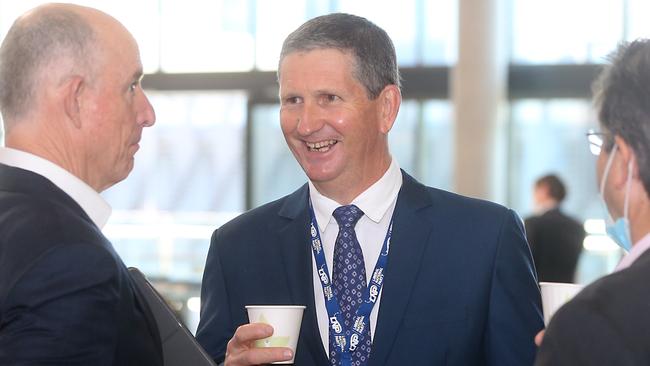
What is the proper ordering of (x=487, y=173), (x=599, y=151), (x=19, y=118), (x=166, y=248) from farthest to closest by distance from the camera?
1. (x=166, y=248)
2. (x=487, y=173)
3. (x=19, y=118)
4. (x=599, y=151)

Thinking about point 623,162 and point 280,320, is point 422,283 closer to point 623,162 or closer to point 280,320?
point 280,320

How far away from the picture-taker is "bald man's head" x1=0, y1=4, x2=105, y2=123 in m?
2.06

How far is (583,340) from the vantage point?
1692 mm

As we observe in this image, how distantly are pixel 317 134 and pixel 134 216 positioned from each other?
999 centimetres

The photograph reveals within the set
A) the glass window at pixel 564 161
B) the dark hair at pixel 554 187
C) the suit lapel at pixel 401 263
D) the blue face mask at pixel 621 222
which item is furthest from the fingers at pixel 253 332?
the glass window at pixel 564 161

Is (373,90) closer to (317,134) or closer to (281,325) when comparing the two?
(317,134)

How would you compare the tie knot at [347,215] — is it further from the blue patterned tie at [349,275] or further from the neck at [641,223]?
the neck at [641,223]

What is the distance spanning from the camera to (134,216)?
12477mm

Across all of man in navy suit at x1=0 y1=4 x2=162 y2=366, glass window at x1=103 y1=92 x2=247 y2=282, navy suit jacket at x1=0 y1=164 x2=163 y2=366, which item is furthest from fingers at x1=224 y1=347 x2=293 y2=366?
glass window at x1=103 y1=92 x2=247 y2=282

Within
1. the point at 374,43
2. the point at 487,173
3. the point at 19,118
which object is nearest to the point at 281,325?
the point at 19,118

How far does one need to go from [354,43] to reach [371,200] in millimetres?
406

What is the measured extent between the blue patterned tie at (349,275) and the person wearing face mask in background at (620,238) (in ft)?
2.60

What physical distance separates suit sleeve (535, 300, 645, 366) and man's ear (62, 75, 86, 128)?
3.18ft

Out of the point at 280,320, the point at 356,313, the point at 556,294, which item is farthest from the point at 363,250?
the point at 556,294
